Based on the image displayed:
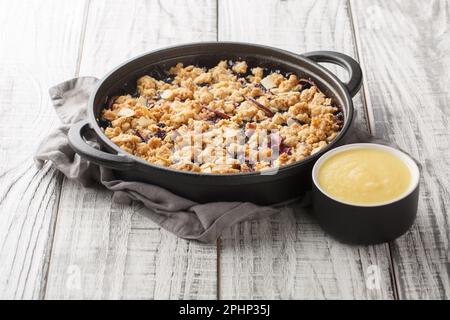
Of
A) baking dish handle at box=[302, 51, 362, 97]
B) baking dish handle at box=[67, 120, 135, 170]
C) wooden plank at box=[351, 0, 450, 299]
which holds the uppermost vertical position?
baking dish handle at box=[67, 120, 135, 170]

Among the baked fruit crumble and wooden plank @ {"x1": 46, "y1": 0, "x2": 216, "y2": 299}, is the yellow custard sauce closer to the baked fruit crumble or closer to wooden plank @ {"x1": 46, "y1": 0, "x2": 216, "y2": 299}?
the baked fruit crumble

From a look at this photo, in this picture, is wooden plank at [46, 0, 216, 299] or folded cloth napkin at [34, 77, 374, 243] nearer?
wooden plank at [46, 0, 216, 299]

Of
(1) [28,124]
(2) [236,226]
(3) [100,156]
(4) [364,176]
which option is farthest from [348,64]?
(1) [28,124]

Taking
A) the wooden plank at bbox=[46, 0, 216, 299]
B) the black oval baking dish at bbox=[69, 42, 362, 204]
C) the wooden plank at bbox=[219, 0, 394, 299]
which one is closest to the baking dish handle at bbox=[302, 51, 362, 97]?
the black oval baking dish at bbox=[69, 42, 362, 204]

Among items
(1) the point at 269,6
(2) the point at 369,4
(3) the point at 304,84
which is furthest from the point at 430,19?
(3) the point at 304,84

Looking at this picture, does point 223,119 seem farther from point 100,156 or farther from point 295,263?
point 295,263
